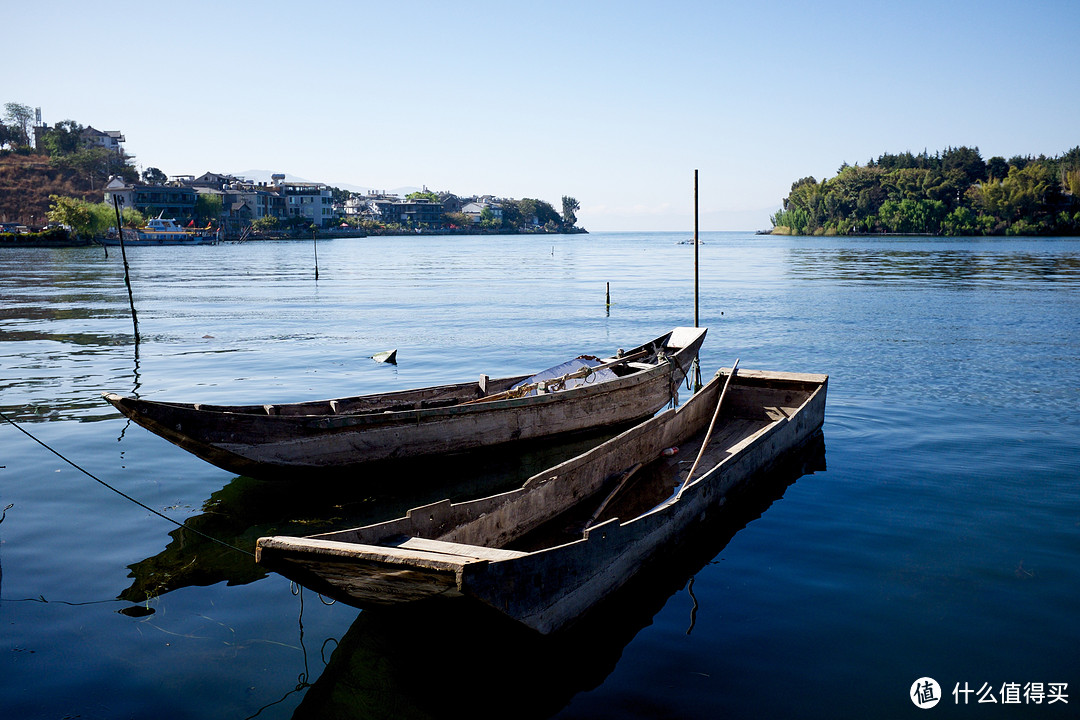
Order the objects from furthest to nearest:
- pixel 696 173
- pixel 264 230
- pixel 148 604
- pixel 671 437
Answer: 1. pixel 264 230
2. pixel 696 173
3. pixel 671 437
4. pixel 148 604

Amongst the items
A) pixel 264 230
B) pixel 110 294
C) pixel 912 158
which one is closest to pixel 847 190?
pixel 912 158

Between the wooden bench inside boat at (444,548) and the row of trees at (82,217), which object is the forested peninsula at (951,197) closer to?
the row of trees at (82,217)

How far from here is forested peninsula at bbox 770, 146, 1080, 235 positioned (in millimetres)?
114125

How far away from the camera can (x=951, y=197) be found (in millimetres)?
126188

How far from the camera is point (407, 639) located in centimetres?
658

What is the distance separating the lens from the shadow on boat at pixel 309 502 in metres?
7.91

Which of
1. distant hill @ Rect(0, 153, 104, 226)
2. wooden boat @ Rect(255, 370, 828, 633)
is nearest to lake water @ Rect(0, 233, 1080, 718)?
wooden boat @ Rect(255, 370, 828, 633)

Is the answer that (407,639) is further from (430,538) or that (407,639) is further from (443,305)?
(443,305)

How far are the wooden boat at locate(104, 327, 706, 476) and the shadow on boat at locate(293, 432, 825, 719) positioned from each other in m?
3.12

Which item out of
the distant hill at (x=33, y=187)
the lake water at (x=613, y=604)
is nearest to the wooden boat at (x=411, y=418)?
the lake water at (x=613, y=604)

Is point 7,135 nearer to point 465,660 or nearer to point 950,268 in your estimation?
point 950,268

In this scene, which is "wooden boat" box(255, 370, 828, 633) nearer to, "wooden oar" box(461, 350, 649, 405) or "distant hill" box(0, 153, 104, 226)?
"wooden oar" box(461, 350, 649, 405)

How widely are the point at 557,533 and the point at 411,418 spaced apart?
332 cm

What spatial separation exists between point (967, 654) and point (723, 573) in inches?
91.5
